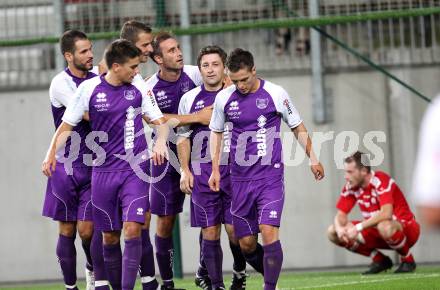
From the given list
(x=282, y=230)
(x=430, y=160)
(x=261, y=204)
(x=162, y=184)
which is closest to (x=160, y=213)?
(x=162, y=184)

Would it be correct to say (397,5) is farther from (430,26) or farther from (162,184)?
(162,184)

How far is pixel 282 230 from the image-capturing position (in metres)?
11.5

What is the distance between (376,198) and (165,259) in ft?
9.60

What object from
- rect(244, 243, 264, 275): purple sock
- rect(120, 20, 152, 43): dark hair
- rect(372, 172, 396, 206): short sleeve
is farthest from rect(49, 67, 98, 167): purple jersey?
rect(372, 172, 396, 206): short sleeve

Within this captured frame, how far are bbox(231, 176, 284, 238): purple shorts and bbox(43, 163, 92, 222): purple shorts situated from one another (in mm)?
1134

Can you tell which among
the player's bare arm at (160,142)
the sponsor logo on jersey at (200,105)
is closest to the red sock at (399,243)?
the sponsor logo on jersey at (200,105)

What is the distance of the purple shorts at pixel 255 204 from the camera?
23.5 feet

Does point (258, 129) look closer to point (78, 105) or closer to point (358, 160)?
point (78, 105)

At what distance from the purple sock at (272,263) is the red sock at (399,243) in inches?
135

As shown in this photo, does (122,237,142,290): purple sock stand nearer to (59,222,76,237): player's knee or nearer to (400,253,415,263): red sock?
(59,222,76,237): player's knee

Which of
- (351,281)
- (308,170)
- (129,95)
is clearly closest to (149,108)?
(129,95)

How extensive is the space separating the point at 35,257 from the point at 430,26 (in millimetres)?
4889

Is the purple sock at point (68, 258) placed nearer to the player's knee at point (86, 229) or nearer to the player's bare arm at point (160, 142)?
the player's knee at point (86, 229)

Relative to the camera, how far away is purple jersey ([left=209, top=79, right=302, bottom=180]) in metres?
7.31
